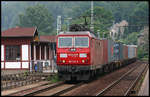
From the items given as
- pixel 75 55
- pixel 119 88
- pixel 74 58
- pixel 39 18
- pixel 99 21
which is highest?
pixel 99 21

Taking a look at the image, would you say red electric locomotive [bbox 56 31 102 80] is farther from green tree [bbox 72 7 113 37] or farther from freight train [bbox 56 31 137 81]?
green tree [bbox 72 7 113 37]

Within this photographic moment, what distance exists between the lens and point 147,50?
240 ft

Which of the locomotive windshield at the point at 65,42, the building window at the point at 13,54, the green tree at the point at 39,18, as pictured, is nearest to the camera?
the locomotive windshield at the point at 65,42

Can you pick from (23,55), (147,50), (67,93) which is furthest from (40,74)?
(147,50)

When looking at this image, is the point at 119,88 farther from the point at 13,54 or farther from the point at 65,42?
the point at 13,54

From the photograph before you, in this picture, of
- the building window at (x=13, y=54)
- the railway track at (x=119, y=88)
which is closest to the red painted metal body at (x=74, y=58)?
the railway track at (x=119, y=88)

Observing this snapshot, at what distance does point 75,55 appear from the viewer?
19406 millimetres

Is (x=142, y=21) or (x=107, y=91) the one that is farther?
(x=142, y=21)

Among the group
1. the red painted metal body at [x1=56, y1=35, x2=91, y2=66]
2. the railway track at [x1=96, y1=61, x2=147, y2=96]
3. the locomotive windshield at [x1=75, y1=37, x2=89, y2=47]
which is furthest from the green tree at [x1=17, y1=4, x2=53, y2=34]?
the railway track at [x1=96, y1=61, x2=147, y2=96]

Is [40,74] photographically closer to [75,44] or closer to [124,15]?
[75,44]

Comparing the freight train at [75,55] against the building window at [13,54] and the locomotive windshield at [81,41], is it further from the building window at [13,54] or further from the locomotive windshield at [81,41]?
the building window at [13,54]

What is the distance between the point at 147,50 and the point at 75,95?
199 feet

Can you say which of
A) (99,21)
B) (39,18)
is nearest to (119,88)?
(39,18)

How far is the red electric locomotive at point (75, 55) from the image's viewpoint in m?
19.3
